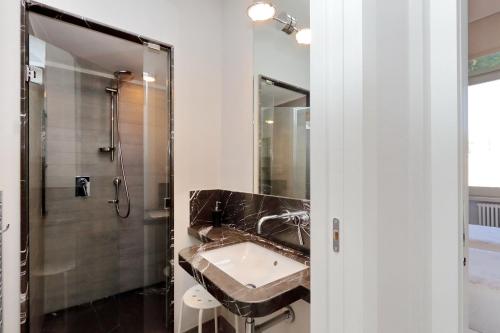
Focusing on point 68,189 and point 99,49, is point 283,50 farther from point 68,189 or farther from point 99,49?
point 68,189

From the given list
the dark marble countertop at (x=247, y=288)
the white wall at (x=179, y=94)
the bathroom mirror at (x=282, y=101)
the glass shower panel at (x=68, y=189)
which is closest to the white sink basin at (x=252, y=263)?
the dark marble countertop at (x=247, y=288)

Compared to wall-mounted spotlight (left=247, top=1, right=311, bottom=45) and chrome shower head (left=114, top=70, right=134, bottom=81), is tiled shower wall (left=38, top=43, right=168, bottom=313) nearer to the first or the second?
chrome shower head (left=114, top=70, right=134, bottom=81)

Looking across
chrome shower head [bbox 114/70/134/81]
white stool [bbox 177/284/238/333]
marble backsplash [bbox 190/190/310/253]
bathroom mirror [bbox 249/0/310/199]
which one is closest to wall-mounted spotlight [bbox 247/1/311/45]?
bathroom mirror [bbox 249/0/310/199]

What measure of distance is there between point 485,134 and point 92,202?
246 centimetres

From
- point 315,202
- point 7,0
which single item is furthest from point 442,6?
point 7,0

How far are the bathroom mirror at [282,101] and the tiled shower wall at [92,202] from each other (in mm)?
718

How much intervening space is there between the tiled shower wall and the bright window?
165 centimetres

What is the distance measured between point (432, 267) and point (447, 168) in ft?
0.84

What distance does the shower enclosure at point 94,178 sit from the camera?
1403 millimetres

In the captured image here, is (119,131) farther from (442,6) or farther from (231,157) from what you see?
(442,6)

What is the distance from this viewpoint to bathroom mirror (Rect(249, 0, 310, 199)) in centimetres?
132

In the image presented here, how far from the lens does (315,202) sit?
598mm

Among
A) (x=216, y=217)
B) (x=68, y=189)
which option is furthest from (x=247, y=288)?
(x=68, y=189)

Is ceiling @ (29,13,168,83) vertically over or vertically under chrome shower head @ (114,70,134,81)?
over
